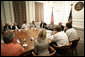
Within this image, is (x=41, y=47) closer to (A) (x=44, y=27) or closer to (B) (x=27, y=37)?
(B) (x=27, y=37)

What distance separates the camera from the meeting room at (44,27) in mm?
1627

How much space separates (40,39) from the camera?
147 cm

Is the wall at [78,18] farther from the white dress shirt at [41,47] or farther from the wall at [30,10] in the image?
the wall at [30,10]

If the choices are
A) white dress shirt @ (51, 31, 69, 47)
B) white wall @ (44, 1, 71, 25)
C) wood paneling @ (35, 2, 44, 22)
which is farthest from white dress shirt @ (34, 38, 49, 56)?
wood paneling @ (35, 2, 44, 22)

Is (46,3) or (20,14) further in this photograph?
(46,3)

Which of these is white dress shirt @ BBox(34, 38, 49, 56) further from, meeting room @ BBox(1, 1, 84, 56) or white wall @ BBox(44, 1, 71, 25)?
white wall @ BBox(44, 1, 71, 25)

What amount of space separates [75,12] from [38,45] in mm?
3311

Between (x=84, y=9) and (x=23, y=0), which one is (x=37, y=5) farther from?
(x=84, y=9)

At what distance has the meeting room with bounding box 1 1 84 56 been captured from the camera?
1627 mm

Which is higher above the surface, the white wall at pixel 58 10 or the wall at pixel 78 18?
the white wall at pixel 58 10

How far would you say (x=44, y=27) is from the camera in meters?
5.00

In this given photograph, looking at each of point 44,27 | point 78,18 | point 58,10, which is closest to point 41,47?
point 78,18

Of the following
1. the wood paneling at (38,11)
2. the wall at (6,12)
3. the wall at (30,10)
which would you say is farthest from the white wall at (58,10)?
the wall at (6,12)

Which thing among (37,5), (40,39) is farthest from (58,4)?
(40,39)
